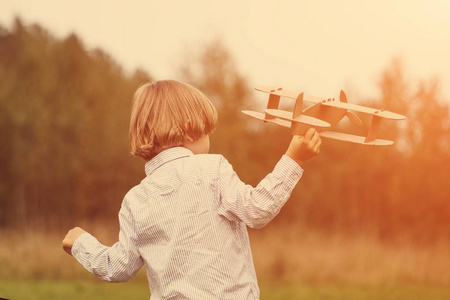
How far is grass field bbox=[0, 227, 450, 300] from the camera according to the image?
348 cm

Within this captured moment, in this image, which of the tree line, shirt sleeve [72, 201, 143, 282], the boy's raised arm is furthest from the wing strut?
the tree line

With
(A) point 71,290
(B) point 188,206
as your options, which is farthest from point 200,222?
(A) point 71,290

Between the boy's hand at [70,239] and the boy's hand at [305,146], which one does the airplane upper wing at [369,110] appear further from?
the boy's hand at [70,239]

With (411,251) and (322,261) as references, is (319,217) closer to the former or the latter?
(322,261)

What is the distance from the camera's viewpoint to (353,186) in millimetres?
3633

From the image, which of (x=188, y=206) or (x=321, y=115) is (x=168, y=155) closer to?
(x=188, y=206)

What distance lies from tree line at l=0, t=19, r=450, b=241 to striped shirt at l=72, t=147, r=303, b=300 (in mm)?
2209

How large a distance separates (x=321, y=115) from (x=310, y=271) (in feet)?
8.40

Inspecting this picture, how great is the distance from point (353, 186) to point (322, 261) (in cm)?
48

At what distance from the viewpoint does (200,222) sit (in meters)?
1.29

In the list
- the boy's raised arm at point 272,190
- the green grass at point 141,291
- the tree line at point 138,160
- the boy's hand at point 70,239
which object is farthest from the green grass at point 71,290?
the boy's raised arm at point 272,190

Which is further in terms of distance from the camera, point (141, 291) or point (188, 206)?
point (141, 291)

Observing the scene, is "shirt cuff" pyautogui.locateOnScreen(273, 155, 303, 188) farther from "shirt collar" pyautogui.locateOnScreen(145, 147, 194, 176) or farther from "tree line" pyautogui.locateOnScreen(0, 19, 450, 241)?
"tree line" pyautogui.locateOnScreen(0, 19, 450, 241)

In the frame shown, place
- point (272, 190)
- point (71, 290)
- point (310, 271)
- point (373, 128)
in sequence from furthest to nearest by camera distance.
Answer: point (71, 290), point (310, 271), point (373, 128), point (272, 190)
